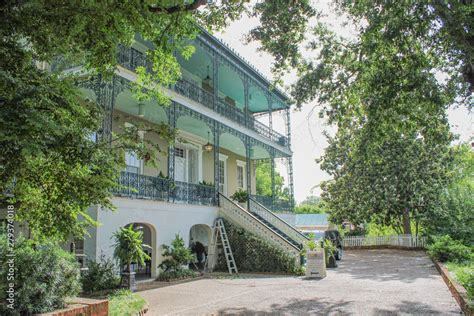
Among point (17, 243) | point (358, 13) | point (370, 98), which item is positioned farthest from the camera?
point (370, 98)

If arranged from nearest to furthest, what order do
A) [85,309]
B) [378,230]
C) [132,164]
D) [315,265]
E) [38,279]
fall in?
1. [38,279]
2. [85,309]
3. [315,265]
4. [132,164]
5. [378,230]

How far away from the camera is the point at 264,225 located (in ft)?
49.3

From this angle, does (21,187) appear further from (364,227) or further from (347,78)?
(364,227)

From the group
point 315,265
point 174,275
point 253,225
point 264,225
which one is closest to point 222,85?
point 253,225

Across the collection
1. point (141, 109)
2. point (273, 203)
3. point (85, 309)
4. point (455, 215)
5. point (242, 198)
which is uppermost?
point (141, 109)

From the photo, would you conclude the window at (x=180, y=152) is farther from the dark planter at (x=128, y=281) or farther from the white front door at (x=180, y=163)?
the dark planter at (x=128, y=281)

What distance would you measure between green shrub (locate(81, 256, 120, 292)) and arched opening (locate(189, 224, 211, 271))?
5.37 metres

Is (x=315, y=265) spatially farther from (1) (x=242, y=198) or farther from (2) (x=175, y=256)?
(1) (x=242, y=198)

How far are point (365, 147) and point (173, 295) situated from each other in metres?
6.74

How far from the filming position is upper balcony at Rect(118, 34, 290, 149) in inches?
585

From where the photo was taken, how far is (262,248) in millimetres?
14797

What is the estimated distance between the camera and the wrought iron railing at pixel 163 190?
39.9ft

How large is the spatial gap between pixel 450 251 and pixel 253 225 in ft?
24.9

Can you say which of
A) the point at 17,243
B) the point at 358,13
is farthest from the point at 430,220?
the point at 17,243
